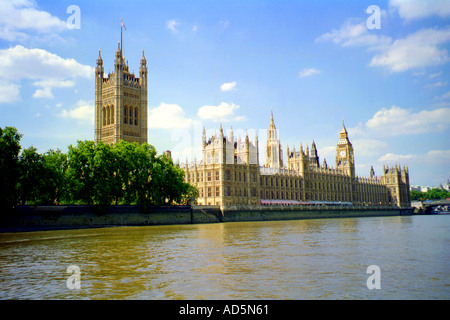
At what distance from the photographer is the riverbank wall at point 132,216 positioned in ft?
167

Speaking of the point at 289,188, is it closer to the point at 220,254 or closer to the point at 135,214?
the point at 135,214

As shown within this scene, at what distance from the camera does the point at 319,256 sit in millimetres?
22453

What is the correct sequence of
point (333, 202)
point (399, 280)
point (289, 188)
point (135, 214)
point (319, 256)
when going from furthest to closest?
1. point (333, 202)
2. point (289, 188)
3. point (135, 214)
4. point (319, 256)
5. point (399, 280)

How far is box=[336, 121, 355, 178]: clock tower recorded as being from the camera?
163 meters

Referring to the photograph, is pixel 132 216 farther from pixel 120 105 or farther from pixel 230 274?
pixel 120 105

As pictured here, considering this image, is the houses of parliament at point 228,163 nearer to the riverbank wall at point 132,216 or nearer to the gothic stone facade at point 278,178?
the gothic stone facade at point 278,178

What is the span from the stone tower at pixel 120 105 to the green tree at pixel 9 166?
58751 millimetres

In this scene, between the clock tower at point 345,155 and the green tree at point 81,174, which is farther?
the clock tower at point 345,155

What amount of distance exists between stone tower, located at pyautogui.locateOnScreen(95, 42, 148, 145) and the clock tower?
8537cm

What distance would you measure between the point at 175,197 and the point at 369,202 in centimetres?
11518

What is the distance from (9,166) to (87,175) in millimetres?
13181

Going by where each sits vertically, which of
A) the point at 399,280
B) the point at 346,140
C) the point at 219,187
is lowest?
the point at 399,280

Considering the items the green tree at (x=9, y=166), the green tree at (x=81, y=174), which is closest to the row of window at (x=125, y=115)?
the green tree at (x=81, y=174)
